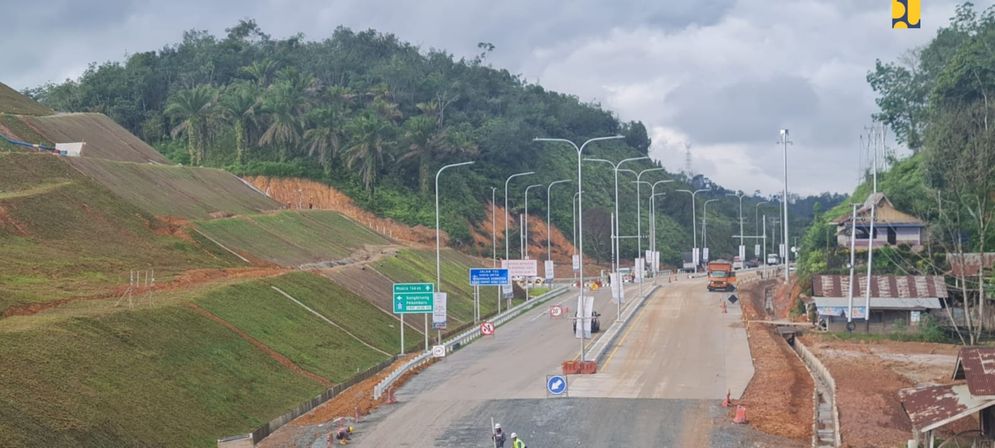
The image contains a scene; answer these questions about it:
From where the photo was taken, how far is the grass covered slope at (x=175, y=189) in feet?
235

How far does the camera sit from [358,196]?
12050 centimetres

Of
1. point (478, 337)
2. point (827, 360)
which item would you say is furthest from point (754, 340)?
point (478, 337)

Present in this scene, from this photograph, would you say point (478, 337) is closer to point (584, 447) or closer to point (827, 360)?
point (827, 360)

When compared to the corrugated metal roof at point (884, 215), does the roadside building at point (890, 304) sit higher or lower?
lower

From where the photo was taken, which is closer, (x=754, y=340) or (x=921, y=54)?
(x=754, y=340)

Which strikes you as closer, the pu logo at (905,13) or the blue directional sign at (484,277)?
the pu logo at (905,13)

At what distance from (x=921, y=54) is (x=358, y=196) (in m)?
62.1

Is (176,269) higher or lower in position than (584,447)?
higher

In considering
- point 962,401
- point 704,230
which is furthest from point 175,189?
point 704,230

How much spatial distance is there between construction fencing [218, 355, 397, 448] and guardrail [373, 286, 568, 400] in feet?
5.19

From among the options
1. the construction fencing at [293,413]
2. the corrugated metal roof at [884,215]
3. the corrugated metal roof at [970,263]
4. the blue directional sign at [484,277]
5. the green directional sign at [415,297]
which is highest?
the corrugated metal roof at [884,215]

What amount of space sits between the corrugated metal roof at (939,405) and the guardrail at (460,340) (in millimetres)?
20478

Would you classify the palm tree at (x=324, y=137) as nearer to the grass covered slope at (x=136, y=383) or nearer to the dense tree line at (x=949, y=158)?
the dense tree line at (x=949, y=158)

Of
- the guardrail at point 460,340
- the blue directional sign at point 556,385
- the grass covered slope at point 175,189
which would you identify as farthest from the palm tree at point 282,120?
the blue directional sign at point 556,385
